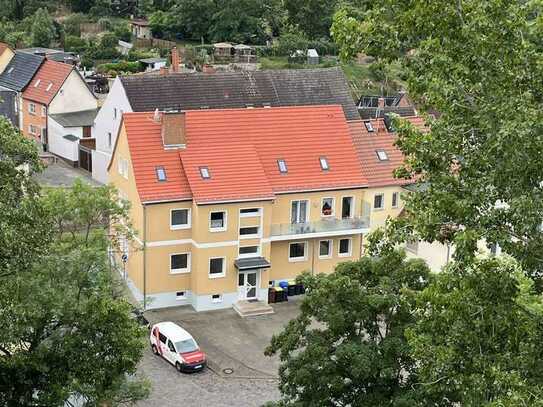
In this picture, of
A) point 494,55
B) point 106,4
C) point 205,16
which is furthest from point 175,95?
point 106,4

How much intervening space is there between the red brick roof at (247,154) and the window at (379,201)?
1580 millimetres

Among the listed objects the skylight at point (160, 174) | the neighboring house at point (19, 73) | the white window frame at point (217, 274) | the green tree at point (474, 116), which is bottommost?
the white window frame at point (217, 274)

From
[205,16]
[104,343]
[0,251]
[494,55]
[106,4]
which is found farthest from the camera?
[106,4]

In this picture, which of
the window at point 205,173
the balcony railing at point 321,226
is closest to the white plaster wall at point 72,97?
the window at point 205,173

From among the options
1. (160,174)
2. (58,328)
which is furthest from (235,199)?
(58,328)

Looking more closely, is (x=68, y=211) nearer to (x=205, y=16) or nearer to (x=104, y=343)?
(x=104, y=343)

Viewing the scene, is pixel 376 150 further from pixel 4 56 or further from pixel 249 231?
pixel 4 56

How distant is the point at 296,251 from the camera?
40125mm

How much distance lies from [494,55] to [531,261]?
3.49 meters

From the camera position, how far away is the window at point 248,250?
126 feet

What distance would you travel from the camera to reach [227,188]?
1483 inches

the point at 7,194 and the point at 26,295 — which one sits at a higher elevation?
the point at 7,194

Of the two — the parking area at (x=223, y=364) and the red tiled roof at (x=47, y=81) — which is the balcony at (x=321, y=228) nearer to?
the parking area at (x=223, y=364)

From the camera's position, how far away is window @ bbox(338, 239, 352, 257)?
134ft
